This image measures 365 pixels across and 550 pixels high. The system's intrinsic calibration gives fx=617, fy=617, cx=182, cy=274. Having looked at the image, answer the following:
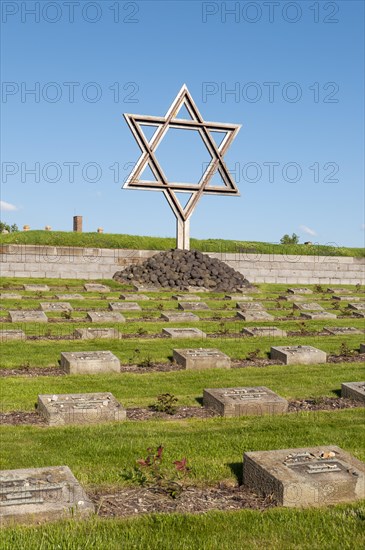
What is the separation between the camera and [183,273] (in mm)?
24594

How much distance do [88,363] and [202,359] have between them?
2138 mm

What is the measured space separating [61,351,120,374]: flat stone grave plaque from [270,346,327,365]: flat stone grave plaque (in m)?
3.49

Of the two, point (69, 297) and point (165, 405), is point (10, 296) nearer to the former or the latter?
point (69, 297)

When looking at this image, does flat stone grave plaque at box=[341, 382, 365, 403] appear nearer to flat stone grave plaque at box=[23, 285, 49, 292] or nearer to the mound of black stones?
flat stone grave plaque at box=[23, 285, 49, 292]

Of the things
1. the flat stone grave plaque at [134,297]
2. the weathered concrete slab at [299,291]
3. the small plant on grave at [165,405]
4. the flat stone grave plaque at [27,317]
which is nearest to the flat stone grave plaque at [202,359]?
the small plant on grave at [165,405]

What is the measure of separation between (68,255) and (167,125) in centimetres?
676

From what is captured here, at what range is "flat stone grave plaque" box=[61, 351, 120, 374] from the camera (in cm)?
1058

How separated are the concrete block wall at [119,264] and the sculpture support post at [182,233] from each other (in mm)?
1478

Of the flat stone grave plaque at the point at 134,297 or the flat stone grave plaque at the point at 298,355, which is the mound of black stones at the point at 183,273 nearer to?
the flat stone grave plaque at the point at 134,297

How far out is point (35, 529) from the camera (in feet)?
14.7

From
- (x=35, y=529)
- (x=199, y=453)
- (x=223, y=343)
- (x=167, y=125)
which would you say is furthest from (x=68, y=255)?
(x=35, y=529)

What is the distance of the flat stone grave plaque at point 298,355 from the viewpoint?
1230 centimetres

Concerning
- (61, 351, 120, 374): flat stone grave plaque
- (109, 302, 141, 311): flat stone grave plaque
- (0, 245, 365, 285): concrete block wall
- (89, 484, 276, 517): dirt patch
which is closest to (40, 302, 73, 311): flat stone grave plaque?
(109, 302, 141, 311): flat stone grave plaque

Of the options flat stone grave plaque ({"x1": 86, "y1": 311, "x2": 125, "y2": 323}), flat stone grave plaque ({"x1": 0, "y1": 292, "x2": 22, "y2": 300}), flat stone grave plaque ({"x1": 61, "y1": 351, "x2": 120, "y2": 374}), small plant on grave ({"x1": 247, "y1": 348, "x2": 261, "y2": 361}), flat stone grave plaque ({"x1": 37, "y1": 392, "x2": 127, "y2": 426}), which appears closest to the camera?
flat stone grave plaque ({"x1": 37, "y1": 392, "x2": 127, "y2": 426})
